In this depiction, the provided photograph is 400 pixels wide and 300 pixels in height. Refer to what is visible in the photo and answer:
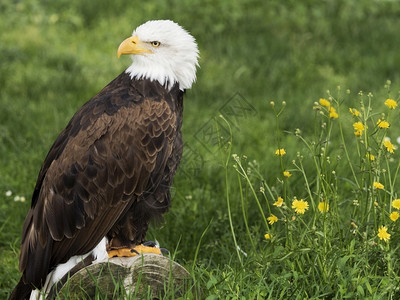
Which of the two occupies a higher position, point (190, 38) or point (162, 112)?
point (190, 38)

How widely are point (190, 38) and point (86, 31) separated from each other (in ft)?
16.3

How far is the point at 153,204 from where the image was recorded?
404 centimetres

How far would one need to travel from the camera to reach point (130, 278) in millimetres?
3791

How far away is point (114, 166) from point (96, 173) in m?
0.10

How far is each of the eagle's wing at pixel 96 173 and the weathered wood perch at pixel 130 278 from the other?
18 centimetres

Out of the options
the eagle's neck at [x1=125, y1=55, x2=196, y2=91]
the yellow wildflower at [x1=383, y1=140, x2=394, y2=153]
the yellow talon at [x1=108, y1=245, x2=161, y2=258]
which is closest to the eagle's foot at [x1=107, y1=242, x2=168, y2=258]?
the yellow talon at [x1=108, y1=245, x2=161, y2=258]

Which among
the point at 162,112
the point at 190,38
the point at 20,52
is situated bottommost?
the point at 20,52

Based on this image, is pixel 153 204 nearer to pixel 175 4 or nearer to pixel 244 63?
pixel 244 63

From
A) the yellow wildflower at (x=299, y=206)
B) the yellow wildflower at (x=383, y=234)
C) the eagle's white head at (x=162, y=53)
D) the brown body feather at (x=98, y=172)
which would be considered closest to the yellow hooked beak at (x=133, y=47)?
the eagle's white head at (x=162, y=53)

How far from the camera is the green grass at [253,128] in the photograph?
3684 millimetres

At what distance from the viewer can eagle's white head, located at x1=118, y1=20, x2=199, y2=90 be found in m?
3.99

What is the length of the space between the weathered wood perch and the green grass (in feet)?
0.45

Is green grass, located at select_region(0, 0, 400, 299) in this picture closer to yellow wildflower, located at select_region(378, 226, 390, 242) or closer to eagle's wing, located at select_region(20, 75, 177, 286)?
yellow wildflower, located at select_region(378, 226, 390, 242)

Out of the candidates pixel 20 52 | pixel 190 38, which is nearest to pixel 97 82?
pixel 20 52
